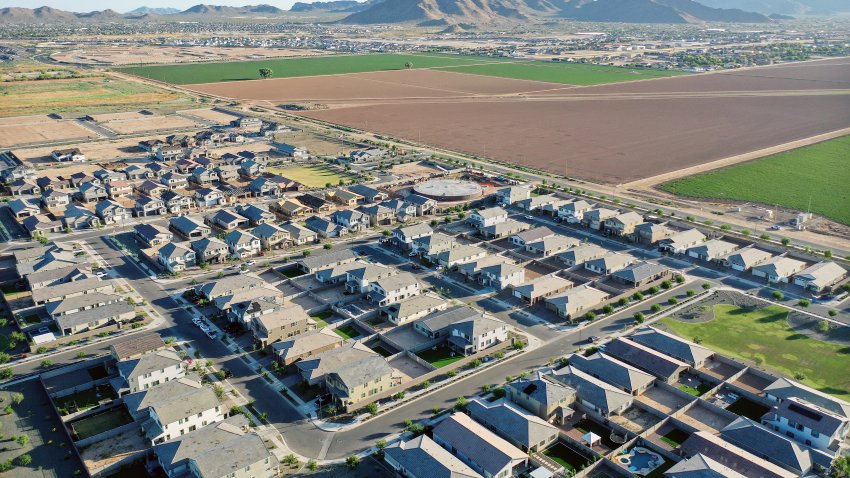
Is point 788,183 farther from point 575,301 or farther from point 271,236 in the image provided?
point 271,236

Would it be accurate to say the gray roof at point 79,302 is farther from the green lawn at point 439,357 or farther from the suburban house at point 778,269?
the suburban house at point 778,269

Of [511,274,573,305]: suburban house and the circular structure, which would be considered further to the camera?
the circular structure

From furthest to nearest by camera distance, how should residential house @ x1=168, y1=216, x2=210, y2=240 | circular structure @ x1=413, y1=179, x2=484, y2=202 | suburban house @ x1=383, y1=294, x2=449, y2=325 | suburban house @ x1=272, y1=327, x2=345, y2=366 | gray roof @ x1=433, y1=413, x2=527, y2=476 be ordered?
circular structure @ x1=413, y1=179, x2=484, y2=202 < residential house @ x1=168, y1=216, x2=210, y2=240 < suburban house @ x1=383, y1=294, x2=449, y2=325 < suburban house @ x1=272, y1=327, x2=345, y2=366 < gray roof @ x1=433, y1=413, x2=527, y2=476

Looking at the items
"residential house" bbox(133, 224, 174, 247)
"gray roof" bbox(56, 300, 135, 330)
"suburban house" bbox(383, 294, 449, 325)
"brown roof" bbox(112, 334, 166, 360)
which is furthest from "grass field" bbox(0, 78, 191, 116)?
"suburban house" bbox(383, 294, 449, 325)

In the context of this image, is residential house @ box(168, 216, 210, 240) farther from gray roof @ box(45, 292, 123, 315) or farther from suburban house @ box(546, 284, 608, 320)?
suburban house @ box(546, 284, 608, 320)

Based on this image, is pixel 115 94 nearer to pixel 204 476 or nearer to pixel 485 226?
pixel 485 226

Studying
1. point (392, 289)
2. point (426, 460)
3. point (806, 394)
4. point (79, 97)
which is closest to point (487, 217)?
point (392, 289)
